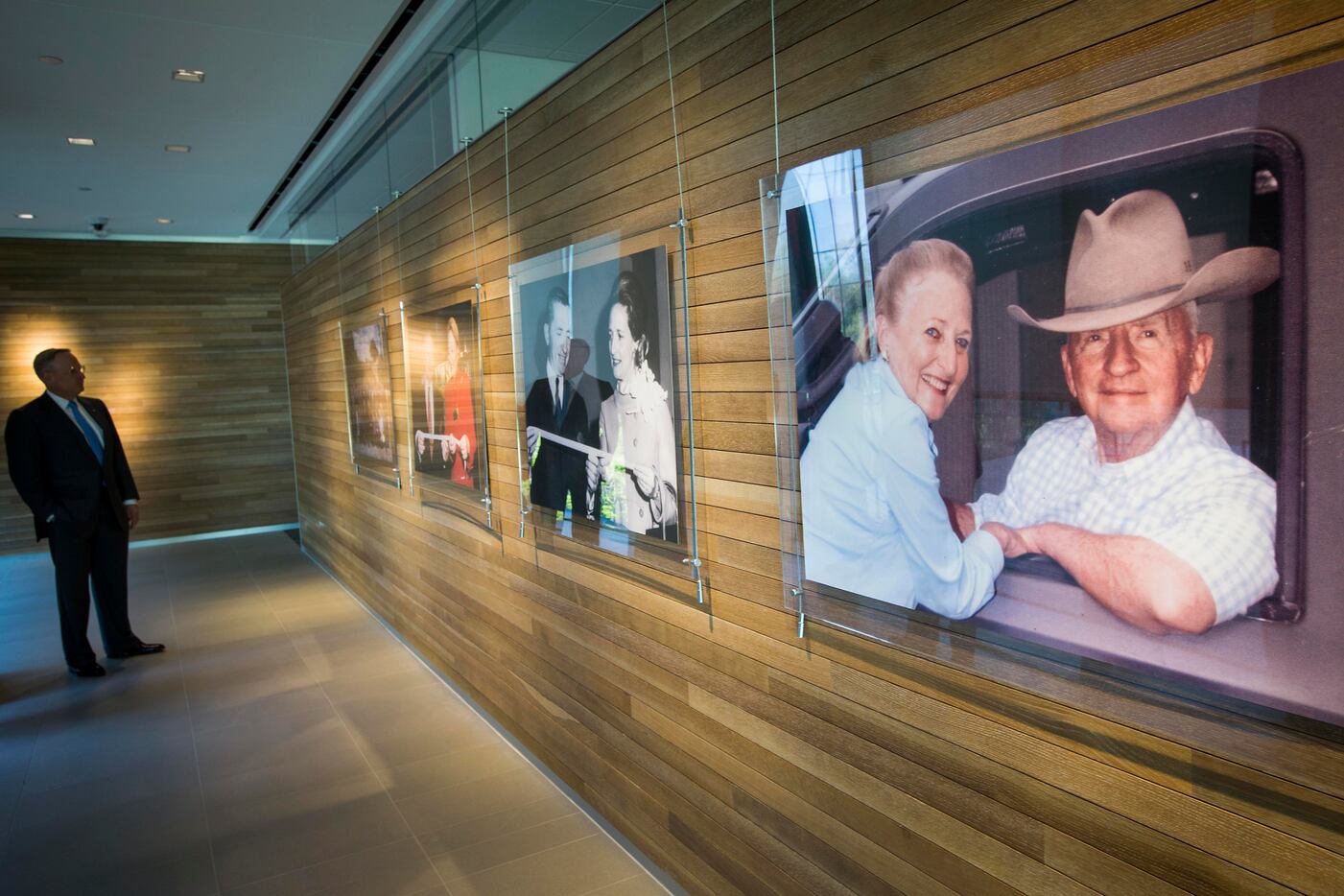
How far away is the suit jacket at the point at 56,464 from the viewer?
504 centimetres

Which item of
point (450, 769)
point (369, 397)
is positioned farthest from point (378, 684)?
point (369, 397)

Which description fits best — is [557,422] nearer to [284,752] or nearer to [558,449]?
[558,449]

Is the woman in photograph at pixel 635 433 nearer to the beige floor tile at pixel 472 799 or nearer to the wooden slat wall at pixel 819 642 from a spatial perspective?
the wooden slat wall at pixel 819 642

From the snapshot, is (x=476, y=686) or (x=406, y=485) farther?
(x=406, y=485)

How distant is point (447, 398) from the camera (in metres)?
4.23

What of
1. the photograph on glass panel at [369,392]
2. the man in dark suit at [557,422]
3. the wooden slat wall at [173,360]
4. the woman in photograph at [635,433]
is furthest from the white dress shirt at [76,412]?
the wooden slat wall at [173,360]

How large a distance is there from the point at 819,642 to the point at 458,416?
8.31 ft

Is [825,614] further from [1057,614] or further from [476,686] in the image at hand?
[476,686]

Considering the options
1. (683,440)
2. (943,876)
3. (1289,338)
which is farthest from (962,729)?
(683,440)

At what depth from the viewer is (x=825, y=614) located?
6.49ft

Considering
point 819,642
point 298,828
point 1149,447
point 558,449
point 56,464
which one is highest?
point 1149,447

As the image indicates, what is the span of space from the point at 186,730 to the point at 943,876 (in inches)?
156

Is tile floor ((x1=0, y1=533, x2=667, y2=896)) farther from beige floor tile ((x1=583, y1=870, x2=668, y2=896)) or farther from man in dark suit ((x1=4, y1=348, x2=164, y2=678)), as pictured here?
man in dark suit ((x1=4, y1=348, x2=164, y2=678))

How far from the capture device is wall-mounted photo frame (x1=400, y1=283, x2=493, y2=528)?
3.88 m
